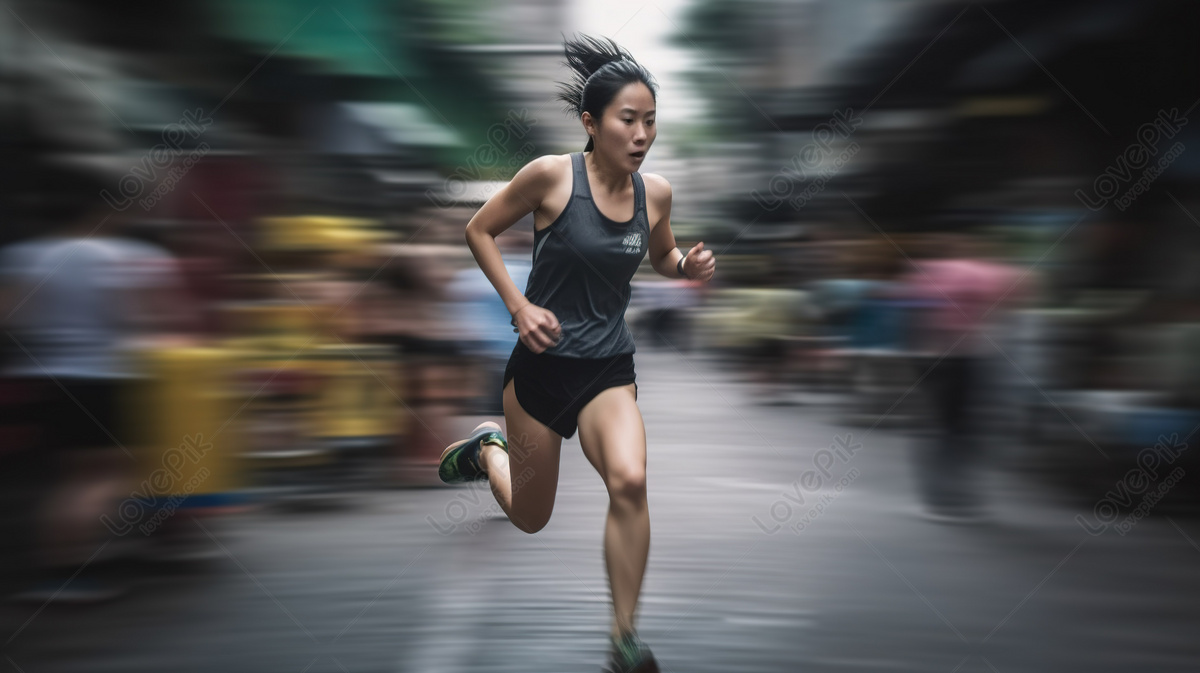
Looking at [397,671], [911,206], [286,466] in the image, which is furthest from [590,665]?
[911,206]

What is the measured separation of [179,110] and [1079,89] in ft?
23.9

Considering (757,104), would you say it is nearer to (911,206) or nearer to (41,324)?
(911,206)

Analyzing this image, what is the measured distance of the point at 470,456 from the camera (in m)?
4.39

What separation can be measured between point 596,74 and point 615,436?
1056 millimetres

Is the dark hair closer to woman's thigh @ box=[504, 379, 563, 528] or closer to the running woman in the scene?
the running woman

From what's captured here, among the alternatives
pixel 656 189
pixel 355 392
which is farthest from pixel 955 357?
pixel 355 392

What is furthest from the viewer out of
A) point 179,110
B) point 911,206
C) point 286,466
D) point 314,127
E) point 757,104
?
point 757,104

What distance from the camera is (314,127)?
1095 centimetres

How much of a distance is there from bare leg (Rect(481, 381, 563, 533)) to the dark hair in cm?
88

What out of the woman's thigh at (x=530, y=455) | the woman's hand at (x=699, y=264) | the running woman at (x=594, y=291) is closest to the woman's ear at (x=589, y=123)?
the running woman at (x=594, y=291)

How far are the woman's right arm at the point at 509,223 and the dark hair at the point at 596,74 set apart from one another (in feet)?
0.70

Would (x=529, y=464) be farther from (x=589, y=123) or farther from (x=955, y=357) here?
(x=955, y=357)

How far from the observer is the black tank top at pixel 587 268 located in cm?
329

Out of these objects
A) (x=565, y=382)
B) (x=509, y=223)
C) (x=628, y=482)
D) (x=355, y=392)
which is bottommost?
(x=355, y=392)
